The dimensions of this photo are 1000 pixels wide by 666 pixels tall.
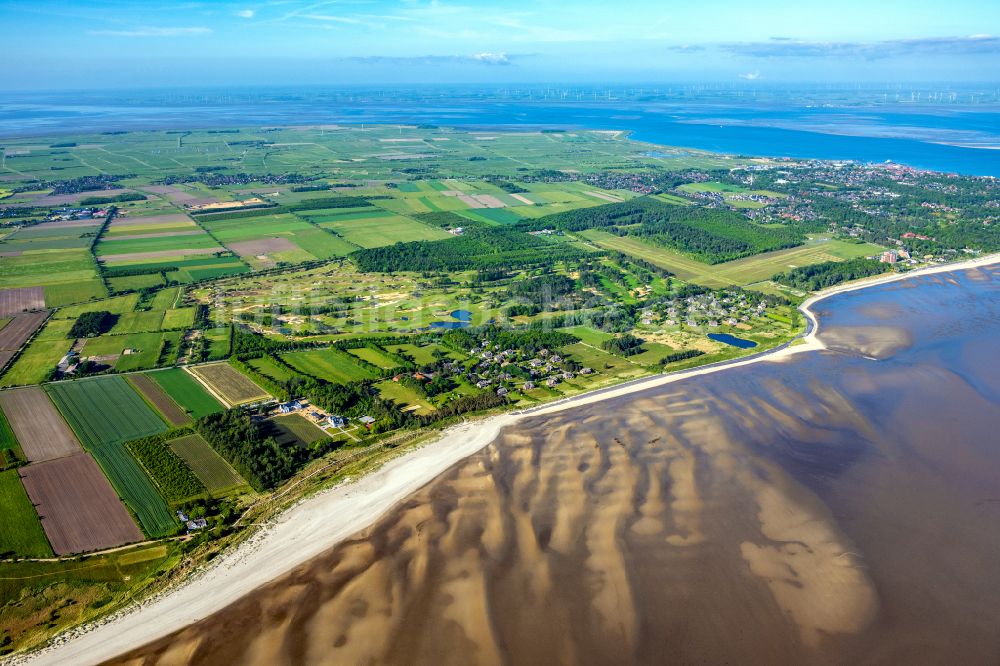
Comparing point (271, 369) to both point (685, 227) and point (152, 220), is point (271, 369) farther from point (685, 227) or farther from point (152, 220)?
point (685, 227)

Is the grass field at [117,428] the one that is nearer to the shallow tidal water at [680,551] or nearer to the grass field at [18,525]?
the grass field at [18,525]

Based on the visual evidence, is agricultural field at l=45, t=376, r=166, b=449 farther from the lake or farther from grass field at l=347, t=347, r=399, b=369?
the lake

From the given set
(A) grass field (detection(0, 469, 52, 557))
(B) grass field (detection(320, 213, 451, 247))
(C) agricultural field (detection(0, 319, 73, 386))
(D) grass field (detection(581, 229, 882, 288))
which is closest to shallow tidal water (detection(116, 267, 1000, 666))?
(A) grass field (detection(0, 469, 52, 557))

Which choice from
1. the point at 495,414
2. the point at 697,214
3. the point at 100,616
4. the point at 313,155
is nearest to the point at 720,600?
the point at 495,414

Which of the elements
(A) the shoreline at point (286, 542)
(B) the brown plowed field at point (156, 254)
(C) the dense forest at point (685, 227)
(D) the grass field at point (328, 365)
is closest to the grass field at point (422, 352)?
(D) the grass field at point (328, 365)

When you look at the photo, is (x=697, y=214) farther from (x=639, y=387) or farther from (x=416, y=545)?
(x=416, y=545)

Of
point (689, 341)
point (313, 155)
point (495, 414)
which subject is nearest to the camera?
point (495, 414)
